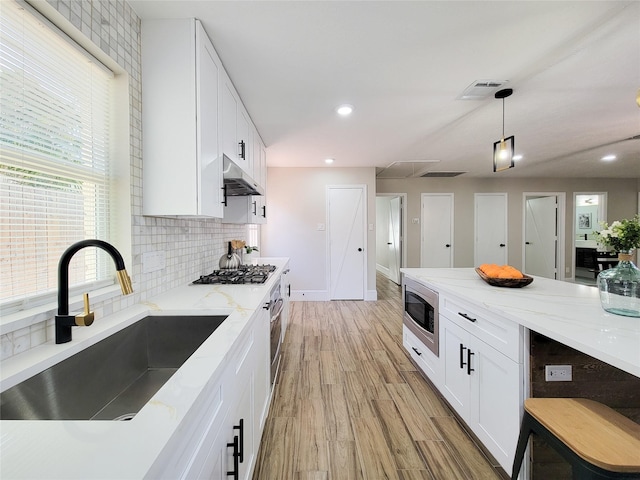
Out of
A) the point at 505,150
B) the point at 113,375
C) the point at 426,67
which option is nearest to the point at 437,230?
the point at 505,150

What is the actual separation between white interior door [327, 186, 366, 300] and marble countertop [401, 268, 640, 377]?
2.85 metres

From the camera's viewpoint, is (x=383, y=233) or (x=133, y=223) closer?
(x=133, y=223)

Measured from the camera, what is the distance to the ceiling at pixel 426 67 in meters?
1.45

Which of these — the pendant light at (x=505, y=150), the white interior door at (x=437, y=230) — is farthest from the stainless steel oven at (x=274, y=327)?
the white interior door at (x=437, y=230)

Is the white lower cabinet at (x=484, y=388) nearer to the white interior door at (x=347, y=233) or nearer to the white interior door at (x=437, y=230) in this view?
the white interior door at (x=347, y=233)

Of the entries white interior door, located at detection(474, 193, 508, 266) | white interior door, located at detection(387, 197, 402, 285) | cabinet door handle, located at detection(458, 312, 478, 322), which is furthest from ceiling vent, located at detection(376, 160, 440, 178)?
cabinet door handle, located at detection(458, 312, 478, 322)

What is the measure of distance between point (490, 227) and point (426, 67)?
17.3ft

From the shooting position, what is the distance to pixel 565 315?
4.01ft

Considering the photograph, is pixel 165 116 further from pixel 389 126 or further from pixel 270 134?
pixel 389 126

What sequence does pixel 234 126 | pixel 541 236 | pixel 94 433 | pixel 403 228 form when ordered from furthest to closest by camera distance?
pixel 541 236 → pixel 403 228 → pixel 234 126 → pixel 94 433

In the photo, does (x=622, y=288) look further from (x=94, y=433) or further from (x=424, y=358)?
(x=94, y=433)

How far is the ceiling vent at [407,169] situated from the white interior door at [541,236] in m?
2.99

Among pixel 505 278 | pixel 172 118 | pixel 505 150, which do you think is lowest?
pixel 505 278

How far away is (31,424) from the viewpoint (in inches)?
21.9
